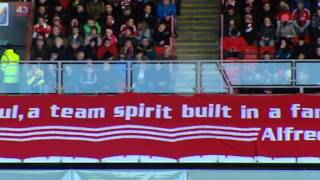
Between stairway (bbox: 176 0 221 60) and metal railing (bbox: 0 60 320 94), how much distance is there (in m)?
2.67

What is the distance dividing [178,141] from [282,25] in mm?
4171

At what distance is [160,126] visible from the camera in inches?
591

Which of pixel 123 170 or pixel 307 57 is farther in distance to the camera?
pixel 307 57

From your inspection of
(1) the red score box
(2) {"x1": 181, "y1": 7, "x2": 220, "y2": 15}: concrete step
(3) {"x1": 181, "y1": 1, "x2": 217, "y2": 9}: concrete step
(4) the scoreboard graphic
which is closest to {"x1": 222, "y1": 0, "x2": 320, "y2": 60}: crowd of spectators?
(2) {"x1": 181, "y1": 7, "x2": 220, "y2": 15}: concrete step

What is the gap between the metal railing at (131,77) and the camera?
15.3 m

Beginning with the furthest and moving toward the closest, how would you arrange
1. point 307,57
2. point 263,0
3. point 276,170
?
point 263,0, point 307,57, point 276,170

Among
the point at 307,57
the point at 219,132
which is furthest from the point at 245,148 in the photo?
the point at 307,57

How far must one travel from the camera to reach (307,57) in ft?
53.6

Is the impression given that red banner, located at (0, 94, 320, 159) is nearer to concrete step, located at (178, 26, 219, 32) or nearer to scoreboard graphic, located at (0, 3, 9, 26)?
concrete step, located at (178, 26, 219, 32)

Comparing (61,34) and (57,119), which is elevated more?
(61,34)

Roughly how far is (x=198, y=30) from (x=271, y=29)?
6.85ft

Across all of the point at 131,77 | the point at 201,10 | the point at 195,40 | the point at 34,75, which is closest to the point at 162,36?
the point at 195,40

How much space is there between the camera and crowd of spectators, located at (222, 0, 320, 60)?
16641 millimetres

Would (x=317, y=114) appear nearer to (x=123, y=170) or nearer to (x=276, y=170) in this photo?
(x=276, y=170)
